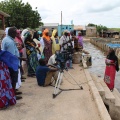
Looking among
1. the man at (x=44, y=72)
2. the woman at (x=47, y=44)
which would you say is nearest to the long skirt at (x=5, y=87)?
the man at (x=44, y=72)

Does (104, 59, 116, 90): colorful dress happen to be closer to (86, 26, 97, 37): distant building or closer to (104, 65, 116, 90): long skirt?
(104, 65, 116, 90): long skirt

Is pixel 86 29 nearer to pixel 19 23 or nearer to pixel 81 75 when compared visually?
pixel 19 23

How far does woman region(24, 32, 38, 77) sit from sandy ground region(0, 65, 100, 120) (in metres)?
1.17

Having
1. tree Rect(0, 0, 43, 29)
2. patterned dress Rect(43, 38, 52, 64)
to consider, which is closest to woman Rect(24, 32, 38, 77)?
patterned dress Rect(43, 38, 52, 64)

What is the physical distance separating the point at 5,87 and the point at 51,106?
1041 mm

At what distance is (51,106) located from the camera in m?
5.12

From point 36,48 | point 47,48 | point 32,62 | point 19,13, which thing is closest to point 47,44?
point 47,48

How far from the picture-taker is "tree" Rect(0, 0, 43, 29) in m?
40.2

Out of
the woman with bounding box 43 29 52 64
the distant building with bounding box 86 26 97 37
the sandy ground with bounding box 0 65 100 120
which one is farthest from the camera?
the distant building with bounding box 86 26 97 37

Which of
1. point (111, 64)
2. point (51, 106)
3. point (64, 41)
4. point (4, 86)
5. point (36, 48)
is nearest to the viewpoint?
point (4, 86)

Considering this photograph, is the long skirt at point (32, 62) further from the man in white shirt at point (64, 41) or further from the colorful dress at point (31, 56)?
the man in white shirt at point (64, 41)

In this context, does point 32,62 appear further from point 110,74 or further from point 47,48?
point 110,74

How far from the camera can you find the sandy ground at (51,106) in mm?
4578

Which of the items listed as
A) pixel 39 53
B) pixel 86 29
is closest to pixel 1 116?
pixel 39 53
